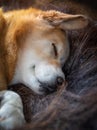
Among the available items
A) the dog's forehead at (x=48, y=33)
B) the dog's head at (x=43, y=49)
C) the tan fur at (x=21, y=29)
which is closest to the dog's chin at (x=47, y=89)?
the dog's head at (x=43, y=49)

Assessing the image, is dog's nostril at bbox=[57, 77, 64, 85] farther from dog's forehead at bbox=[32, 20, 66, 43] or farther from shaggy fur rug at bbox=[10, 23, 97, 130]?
dog's forehead at bbox=[32, 20, 66, 43]

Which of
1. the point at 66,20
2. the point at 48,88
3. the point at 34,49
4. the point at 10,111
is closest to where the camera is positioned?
the point at 10,111

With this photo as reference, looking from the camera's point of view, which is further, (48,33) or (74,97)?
(48,33)

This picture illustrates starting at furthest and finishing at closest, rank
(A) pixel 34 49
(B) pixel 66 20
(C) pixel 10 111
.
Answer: (B) pixel 66 20 → (A) pixel 34 49 → (C) pixel 10 111

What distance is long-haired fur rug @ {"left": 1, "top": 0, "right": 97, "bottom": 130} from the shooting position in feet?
4.33

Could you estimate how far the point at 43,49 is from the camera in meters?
2.12

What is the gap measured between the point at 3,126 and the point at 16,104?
0.21m

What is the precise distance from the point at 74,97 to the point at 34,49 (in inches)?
22.4

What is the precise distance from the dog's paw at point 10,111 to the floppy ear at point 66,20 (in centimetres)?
62

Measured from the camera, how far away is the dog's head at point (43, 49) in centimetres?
198

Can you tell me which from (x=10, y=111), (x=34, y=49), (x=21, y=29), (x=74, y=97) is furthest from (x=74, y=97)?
(x=21, y=29)

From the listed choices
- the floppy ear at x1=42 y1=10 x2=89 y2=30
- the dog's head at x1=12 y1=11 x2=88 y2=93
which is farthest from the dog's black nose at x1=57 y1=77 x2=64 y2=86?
the floppy ear at x1=42 y1=10 x2=89 y2=30

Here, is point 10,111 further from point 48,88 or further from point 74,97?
point 48,88

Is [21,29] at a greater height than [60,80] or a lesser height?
greater
